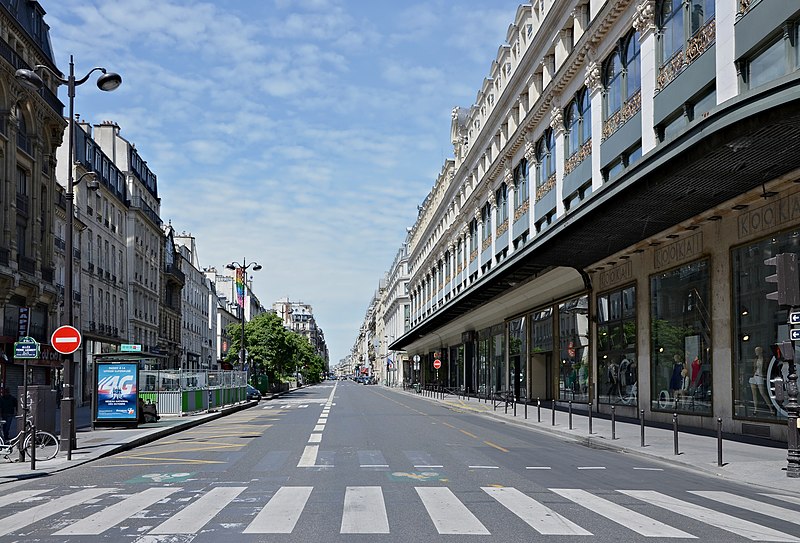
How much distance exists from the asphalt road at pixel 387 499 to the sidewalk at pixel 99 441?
0.55 metres

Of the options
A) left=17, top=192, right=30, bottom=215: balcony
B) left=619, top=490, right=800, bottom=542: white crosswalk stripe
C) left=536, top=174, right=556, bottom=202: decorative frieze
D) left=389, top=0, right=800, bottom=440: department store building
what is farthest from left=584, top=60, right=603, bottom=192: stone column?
left=17, top=192, right=30, bottom=215: balcony

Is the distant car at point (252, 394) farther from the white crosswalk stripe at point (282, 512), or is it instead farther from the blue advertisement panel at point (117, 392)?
the white crosswalk stripe at point (282, 512)

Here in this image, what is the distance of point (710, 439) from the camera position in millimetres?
22156

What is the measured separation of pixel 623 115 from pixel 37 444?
21882 millimetres

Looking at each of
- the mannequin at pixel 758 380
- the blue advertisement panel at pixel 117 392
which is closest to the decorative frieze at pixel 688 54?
the mannequin at pixel 758 380

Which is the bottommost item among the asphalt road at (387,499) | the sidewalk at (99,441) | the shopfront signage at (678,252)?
the sidewalk at (99,441)

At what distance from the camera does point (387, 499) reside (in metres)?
12.0

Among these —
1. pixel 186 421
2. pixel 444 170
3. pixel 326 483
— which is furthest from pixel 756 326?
pixel 444 170

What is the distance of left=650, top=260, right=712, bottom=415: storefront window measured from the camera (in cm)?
2475

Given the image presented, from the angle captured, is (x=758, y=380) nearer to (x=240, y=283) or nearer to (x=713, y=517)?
(x=713, y=517)

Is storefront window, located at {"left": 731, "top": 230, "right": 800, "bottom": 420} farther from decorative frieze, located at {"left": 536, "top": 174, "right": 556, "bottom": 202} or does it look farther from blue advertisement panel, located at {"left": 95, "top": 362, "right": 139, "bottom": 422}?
blue advertisement panel, located at {"left": 95, "top": 362, "right": 139, "bottom": 422}

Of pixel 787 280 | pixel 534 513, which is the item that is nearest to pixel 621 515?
pixel 534 513

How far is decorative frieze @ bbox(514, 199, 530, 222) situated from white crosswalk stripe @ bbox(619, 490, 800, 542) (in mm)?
32701

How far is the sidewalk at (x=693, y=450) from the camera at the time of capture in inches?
595
